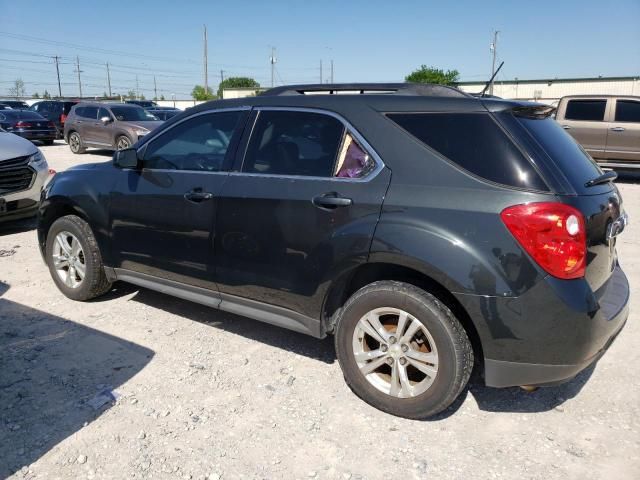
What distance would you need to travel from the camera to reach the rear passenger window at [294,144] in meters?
3.18

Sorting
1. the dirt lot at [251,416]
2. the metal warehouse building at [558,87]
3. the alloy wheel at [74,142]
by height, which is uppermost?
the metal warehouse building at [558,87]

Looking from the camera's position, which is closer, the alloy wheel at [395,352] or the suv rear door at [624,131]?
the alloy wheel at [395,352]

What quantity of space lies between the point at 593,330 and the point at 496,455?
788mm

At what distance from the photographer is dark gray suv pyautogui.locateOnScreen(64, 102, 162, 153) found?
1602 centimetres

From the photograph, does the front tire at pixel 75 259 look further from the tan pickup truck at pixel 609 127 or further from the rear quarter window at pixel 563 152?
the tan pickup truck at pixel 609 127

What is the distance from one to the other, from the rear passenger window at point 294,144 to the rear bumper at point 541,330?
1188 mm

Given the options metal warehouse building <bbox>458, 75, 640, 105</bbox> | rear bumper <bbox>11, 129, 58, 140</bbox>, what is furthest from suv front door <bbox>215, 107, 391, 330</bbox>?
metal warehouse building <bbox>458, 75, 640, 105</bbox>

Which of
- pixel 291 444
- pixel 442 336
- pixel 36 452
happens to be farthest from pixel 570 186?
pixel 36 452

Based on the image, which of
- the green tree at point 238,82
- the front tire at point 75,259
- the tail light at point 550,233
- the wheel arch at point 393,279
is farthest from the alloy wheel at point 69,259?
the green tree at point 238,82

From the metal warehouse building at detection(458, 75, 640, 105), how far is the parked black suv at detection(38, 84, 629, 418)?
5000 centimetres

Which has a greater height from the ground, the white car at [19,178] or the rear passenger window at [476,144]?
the rear passenger window at [476,144]

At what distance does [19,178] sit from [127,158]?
390 cm

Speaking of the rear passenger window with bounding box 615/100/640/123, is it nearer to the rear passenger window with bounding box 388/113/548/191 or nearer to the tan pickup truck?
the tan pickup truck

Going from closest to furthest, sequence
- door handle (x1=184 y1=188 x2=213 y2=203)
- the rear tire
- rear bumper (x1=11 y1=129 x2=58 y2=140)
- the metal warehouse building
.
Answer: door handle (x1=184 y1=188 x2=213 y2=203) → the rear tire → rear bumper (x1=11 y1=129 x2=58 y2=140) → the metal warehouse building
